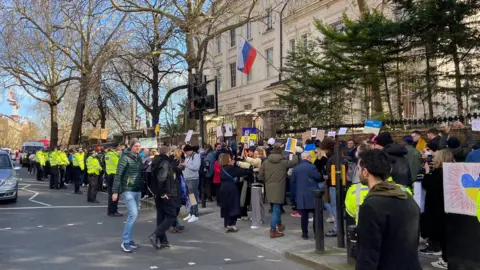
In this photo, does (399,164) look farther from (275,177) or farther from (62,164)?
(62,164)

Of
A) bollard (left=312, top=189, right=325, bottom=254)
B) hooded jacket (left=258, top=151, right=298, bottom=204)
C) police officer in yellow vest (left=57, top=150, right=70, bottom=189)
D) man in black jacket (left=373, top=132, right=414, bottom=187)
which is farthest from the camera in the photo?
police officer in yellow vest (left=57, top=150, right=70, bottom=189)

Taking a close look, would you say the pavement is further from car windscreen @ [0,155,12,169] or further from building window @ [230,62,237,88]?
building window @ [230,62,237,88]

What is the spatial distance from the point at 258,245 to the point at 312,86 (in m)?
11.4

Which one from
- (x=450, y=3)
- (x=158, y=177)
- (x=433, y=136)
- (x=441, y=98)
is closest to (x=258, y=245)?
(x=158, y=177)

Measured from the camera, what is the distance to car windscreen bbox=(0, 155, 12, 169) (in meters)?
14.5

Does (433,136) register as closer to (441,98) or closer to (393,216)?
(441,98)

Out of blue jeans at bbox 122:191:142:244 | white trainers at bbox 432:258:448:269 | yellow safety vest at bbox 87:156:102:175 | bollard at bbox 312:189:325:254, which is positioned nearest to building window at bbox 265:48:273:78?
yellow safety vest at bbox 87:156:102:175

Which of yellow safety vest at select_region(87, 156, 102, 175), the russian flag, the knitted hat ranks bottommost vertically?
yellow safety vest at select_region(87, 156, 102, 175)

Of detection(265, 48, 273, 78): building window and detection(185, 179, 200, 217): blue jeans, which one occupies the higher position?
detection(265, 48, 273, 78): building window

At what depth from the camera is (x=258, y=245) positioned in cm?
852

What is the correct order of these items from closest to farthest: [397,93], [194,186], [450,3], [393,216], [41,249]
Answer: [393,216]
[41,249]
[194,186]
[450,3]
[397,93]

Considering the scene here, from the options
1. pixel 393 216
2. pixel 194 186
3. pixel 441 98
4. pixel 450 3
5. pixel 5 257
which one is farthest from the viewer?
pixel 441 98

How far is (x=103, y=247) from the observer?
26.9 feet

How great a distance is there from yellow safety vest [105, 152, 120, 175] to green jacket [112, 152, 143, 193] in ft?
18.9
